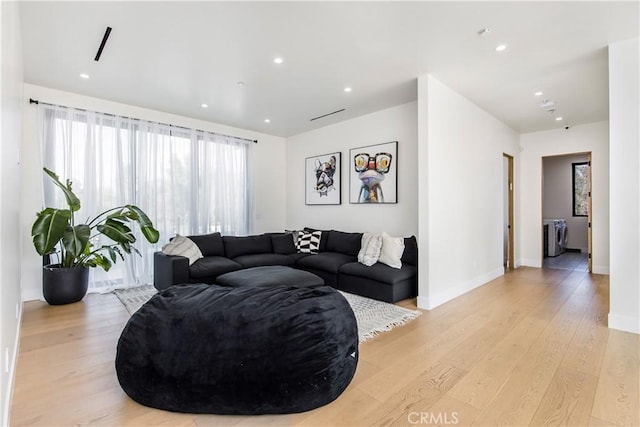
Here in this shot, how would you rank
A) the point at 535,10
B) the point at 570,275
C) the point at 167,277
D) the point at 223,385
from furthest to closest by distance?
the point at 570,275, the point at 167,277, the point at 535,10, the point at 223,385

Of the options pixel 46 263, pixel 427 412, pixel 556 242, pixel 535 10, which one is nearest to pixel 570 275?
pixel 556 242

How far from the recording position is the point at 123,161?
4.61 metres

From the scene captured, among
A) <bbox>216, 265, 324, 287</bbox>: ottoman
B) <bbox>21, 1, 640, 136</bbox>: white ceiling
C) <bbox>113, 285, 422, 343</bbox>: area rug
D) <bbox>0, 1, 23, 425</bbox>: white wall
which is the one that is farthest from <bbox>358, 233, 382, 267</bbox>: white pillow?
<bbox>0, 1, 23, 425</bbox>: white wall

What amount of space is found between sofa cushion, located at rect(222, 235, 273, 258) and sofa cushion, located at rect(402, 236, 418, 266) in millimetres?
2380

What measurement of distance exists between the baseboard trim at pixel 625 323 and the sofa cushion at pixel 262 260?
156 inches

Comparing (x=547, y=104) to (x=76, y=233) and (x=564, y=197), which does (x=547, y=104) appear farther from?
(x=76, y=233)

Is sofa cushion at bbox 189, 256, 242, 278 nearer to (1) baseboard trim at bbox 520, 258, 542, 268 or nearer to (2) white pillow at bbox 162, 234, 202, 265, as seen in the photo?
(2) white pillow at bbox 162, 234, 202, 265

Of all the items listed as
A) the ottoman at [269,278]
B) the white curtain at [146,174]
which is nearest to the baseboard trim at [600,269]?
the ottoman at [269,278]

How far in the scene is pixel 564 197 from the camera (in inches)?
322

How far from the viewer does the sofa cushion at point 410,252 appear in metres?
4.29

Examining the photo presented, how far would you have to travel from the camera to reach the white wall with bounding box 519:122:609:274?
18.1 feet

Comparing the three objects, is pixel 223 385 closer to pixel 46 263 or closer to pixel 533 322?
pixel 533 322

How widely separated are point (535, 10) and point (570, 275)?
15.9 feet

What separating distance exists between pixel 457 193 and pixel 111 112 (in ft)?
16.8
